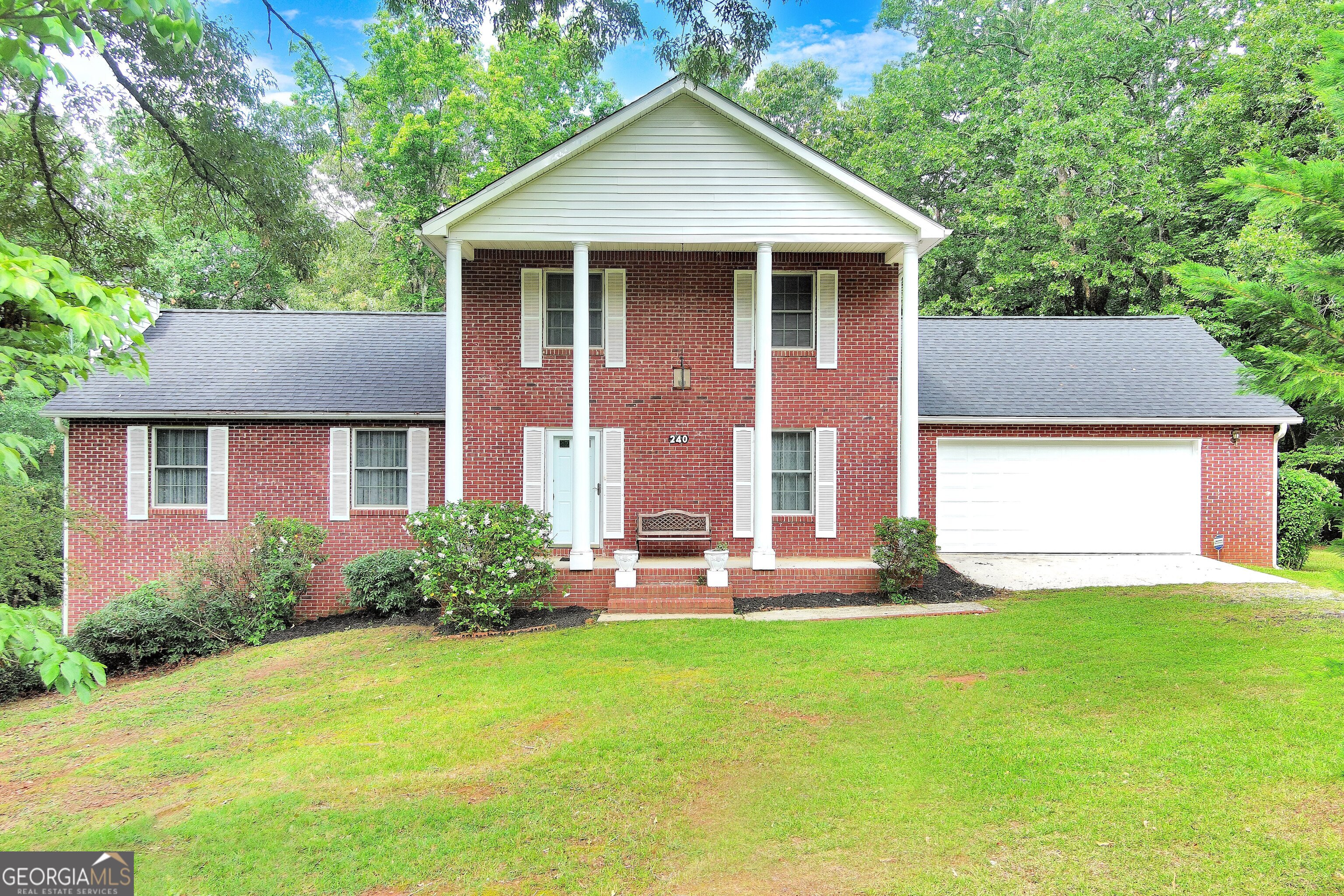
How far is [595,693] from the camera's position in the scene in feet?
21.1

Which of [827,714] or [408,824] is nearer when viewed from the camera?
[408,824]

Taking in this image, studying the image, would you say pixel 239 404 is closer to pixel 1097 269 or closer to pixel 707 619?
pixel 707 619

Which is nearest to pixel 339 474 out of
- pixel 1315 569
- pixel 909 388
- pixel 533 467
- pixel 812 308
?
pixel 533 467

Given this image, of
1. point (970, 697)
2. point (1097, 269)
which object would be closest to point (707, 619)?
point (970, 697)

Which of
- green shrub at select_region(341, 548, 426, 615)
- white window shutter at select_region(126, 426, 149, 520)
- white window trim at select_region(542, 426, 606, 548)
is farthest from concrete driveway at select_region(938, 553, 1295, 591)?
white window shutter at select_region(126, 426, 149, 520)

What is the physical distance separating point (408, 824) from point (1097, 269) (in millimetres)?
21316

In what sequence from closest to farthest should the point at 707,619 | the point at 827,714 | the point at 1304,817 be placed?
the point at 1304,817 < the point at 827,714 < the point at 707,619

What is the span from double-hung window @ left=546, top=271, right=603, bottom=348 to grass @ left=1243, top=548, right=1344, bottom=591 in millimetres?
9942

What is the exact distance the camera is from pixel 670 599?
971cm

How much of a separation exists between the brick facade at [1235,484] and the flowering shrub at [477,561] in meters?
10.1

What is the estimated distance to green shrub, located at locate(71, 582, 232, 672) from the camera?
364 inches

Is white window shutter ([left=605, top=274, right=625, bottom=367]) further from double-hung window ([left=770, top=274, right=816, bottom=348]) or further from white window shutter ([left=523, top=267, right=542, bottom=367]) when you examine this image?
double-hung window ([left=770, top=274, right=816, bottom=348])

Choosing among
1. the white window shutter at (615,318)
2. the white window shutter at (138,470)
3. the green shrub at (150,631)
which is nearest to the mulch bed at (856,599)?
the white window shutter at (615,318)

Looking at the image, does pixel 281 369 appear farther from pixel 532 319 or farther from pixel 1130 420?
pixel 1130 420
